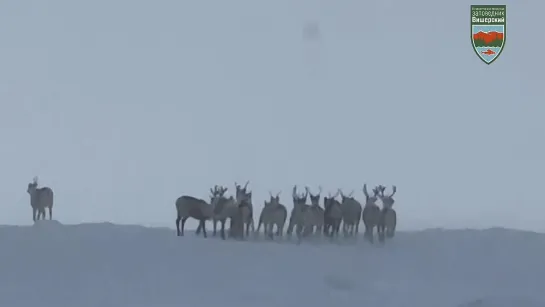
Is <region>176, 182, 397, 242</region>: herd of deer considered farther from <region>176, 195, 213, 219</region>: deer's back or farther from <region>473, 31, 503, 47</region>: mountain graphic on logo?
<region>473, 31, 503, 47</region>: mountain graphic on logo

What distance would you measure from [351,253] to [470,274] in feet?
8.84

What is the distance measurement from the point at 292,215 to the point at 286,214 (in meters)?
0.17

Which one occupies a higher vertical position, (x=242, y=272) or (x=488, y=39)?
(x=488, y=39)

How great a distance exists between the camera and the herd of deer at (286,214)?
26734 mm

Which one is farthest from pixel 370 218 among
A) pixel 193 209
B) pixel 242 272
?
pixel 242 272

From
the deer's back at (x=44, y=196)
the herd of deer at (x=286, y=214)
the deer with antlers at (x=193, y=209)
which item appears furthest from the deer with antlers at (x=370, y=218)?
the deer's back at (x=44, y=196)

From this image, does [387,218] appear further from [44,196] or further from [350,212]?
[44,196]

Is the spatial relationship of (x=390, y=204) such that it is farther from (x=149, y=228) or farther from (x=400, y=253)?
(x=149, y=228)

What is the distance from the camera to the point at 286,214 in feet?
89.1

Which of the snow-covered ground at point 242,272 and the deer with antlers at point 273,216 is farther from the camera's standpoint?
the deer with antlers at point 273,216

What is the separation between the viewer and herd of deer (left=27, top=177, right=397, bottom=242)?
87.7 feet

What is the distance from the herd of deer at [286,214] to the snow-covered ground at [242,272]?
1.39 metres

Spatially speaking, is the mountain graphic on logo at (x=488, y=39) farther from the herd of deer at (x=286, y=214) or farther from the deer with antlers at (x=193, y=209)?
the deer with antlers at (x=193, y=209)

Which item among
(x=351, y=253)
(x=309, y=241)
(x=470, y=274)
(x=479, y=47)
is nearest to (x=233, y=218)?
(x=309, y=241)
